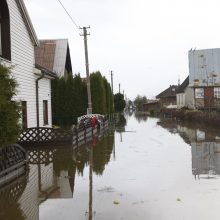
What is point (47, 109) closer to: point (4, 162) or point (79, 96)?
point (79, 96)

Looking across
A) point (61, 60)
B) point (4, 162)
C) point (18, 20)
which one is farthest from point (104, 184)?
point (61, 60)

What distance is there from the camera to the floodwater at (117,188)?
285 inches

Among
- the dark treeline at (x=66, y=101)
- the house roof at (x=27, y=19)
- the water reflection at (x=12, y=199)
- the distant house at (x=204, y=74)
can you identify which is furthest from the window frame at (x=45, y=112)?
the distant house at (x=204, y=74)

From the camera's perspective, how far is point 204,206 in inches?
296

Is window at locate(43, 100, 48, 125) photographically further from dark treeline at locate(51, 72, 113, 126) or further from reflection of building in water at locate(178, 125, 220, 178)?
reflection of building in water at locate(178, 125, 220, 178)

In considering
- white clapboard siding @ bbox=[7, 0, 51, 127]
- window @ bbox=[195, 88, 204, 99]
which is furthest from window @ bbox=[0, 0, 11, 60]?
window @ bbox=[195, 88, 204, 99]

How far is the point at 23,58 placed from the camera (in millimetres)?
18891

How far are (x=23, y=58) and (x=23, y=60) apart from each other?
0.09 metres

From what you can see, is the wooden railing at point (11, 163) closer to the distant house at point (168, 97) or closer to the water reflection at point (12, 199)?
the water reflection at point (12, 199)

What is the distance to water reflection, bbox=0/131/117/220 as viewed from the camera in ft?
25.8

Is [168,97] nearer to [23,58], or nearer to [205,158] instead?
[23,58]

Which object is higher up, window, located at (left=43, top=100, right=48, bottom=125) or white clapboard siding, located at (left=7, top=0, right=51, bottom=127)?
white clapboard siding, located at (left=7, top=0, right=51, bottom=127)

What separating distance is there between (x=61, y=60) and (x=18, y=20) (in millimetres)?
16266

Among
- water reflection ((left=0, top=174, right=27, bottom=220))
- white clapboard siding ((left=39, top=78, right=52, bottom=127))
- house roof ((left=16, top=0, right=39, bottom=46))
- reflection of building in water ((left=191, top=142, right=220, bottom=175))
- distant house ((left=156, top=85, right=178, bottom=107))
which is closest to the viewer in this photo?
water reflection ((left=0, top=174, right=27, bottom=220))
